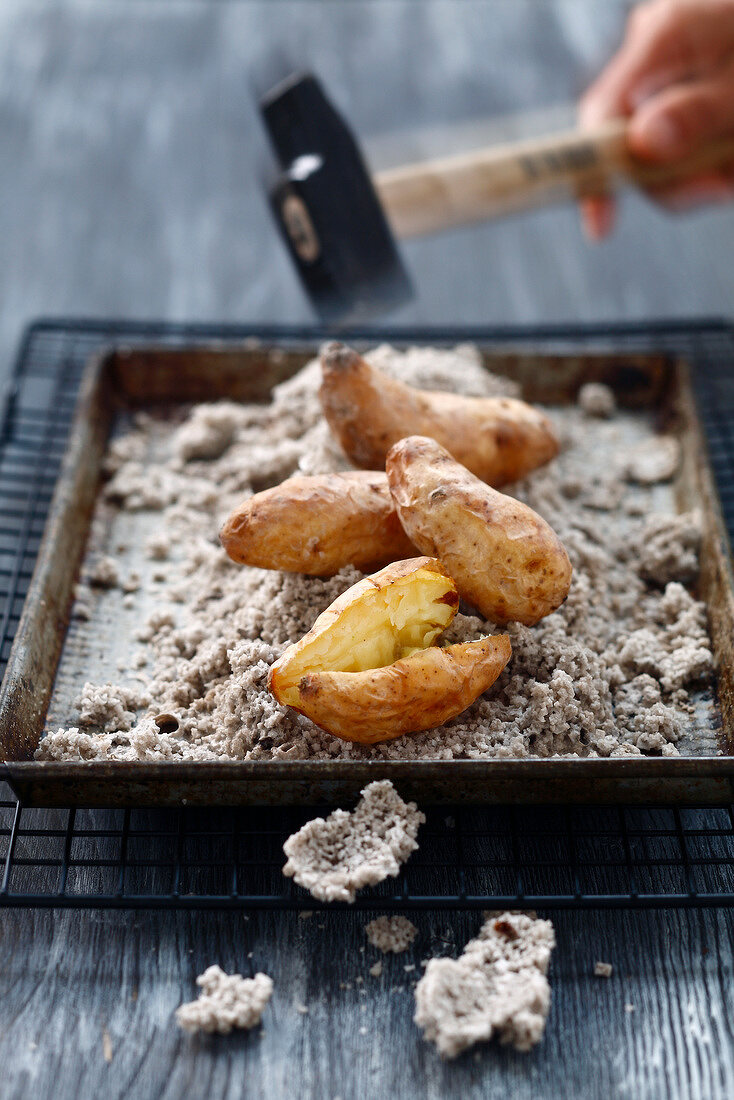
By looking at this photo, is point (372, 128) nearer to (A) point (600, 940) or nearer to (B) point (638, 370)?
(B) point (638, 370)

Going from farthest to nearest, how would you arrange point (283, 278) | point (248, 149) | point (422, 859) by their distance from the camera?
point (248, 149) → point (283, 278) → point (422, 859)

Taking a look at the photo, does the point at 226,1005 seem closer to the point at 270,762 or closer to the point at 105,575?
the point at 270,762

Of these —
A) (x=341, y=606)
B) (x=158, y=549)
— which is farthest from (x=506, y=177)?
(x=341, y=606)

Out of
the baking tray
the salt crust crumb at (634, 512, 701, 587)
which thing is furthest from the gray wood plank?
the salt crust crumb at (634, 512, 701, 587)

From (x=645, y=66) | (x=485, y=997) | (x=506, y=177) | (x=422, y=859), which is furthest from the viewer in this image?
(x=645, y=66)

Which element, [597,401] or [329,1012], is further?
[597,401]

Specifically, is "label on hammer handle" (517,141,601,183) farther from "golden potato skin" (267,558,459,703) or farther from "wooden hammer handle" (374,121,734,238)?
"golden potato skin" (267,558,459,703)

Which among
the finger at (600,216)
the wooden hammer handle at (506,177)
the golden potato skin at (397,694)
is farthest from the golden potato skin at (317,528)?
the finger at (600,216)

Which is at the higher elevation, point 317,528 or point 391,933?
point 317,528

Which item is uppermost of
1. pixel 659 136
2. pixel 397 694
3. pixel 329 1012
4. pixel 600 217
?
pixel 659 136
